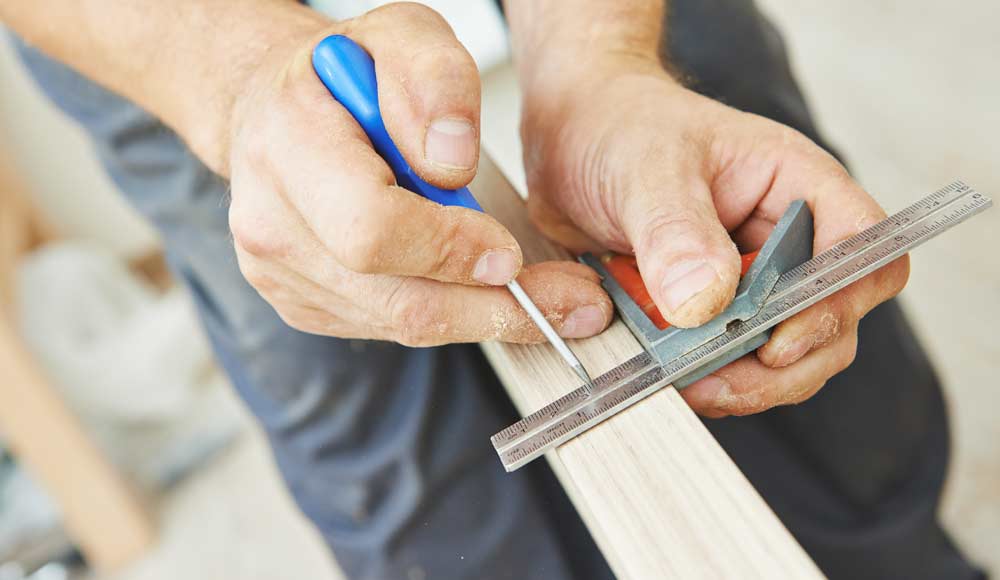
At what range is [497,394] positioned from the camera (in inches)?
44.4

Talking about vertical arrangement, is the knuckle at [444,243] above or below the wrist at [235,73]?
below

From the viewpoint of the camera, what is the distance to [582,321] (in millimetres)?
711

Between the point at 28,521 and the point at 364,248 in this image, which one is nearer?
the point at 364,248

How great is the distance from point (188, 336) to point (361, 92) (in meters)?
1.76

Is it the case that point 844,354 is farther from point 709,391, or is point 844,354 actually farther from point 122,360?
point 122,360

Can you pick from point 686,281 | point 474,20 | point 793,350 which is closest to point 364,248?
point 686,281

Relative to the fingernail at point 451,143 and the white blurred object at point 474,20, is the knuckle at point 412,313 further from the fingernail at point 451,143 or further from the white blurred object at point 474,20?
the white blurred object at point 474,20

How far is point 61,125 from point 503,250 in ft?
7.16

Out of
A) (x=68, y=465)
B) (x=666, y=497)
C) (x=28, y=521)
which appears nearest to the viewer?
(x=666, y=497)

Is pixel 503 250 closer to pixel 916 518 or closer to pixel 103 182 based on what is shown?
pixel 916 518

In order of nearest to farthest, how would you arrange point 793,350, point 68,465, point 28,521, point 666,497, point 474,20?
point 666,497, point 793,350, point 474,20, point 68,465, point 28,521

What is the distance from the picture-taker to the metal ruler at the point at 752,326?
64cm

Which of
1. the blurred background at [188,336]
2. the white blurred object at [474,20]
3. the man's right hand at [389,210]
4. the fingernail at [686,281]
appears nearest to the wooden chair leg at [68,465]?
the blurred background at [188,336]

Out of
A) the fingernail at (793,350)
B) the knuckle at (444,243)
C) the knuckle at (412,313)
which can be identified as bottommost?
the fingernail at (793,350)
